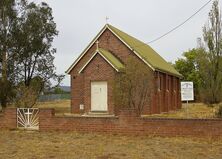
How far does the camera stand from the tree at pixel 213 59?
3712 cm

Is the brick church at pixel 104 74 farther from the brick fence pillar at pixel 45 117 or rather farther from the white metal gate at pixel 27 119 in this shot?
the brick fence pillar at pixel 45 117

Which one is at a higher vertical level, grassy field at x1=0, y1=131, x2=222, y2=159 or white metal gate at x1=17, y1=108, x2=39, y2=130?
white metal gate at x1=17, y1=108, x2=39, y2=130

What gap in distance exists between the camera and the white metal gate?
59.8 ft

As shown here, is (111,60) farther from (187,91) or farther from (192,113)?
(187,91)

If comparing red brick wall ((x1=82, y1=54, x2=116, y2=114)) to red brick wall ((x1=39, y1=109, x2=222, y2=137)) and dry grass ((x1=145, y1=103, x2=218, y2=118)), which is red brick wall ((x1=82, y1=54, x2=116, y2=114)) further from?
red brick wall ((x1=39, y1=109, x2=222, y2=137))

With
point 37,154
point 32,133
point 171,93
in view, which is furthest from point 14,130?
point 171,93

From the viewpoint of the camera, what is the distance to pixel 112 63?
88.5ft

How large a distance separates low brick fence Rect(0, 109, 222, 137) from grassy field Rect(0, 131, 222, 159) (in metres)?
0.34

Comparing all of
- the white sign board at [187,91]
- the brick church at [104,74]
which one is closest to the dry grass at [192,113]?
the brick church at [104,74]

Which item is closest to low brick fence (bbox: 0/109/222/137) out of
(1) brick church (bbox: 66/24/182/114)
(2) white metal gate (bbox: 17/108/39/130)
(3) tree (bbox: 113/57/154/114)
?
(2) white metal gate (bbox: 17/108/39/130)

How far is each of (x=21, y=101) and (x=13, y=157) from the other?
1215cm

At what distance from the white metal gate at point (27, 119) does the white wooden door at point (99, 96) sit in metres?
9.55

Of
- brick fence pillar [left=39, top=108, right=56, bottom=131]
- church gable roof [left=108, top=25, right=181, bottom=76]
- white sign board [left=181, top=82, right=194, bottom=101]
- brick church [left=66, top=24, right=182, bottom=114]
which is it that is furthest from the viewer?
church gable roof [left=108, top=25, right=181, bottom=76]

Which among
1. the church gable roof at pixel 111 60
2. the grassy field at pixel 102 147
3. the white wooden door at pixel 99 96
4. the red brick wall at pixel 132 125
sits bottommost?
the grassy field at pixel 102 147
